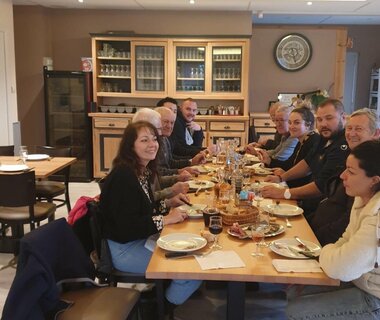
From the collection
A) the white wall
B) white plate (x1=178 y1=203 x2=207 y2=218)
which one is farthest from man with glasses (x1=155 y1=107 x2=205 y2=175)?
the white wall

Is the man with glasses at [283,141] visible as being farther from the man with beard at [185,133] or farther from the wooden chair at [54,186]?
the wooden chair at [54,186]

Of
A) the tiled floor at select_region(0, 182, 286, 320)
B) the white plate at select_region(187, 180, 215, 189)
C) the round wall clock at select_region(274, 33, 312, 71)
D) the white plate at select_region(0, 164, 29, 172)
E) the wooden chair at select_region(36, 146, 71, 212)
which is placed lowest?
the tiled floor at select_region(0, 182, 286, 320)

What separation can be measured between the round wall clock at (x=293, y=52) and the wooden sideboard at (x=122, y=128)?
1734mm

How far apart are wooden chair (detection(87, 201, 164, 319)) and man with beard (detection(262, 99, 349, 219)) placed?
0.95 meters

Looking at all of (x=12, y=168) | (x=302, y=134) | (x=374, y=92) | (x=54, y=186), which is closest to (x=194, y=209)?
(x=302, y=134)

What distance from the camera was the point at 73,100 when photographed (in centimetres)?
648

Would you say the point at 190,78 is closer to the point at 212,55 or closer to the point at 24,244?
the point at 212,55

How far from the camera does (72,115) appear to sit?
648 cm

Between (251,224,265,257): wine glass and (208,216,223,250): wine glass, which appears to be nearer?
(251,224,265,257): wine glass

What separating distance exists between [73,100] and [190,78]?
5.88 ft

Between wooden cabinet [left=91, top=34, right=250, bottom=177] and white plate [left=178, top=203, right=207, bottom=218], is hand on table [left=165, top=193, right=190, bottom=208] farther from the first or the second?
wooden cabinet [left=91, top=34, right=250, bottom=177]

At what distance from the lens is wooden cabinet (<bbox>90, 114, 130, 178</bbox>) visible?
633cm

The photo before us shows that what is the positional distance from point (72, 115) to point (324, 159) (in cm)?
451

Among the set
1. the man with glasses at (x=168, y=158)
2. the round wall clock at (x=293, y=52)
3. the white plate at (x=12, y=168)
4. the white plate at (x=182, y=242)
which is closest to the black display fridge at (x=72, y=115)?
the man with glasses at (x=168, y=158)
